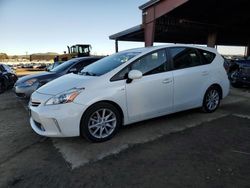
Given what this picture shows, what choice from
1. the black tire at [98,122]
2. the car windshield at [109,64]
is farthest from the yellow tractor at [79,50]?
the black tire at [98,122]

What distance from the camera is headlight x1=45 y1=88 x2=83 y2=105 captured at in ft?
12.5

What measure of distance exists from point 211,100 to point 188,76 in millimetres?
1071

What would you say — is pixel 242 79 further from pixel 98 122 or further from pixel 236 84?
pixel 98 122

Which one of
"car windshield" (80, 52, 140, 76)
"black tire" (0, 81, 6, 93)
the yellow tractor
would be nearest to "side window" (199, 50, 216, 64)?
"car windshield" (80, 52, 140, 76)

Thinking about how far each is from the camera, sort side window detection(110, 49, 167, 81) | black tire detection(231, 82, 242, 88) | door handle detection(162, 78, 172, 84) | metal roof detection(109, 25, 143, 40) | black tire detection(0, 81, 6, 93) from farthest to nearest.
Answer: metal roof detection(109, 25, 143, 40) → black tire detection(0, 81, 6, 93) → black tire detection(231, 82, 242, 88) → door handle detection(162, 78, 172, 84) → side window detection(110, 49, 167, 81)

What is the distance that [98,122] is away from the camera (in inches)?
159

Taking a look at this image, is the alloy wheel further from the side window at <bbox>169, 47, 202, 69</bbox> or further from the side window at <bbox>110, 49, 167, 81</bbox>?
the side window at <bbox>169, 47, 202, 69</bbox>

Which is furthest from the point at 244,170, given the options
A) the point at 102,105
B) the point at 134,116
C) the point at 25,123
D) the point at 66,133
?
the point at 25,123

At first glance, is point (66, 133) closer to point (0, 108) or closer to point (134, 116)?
point (134, 116)

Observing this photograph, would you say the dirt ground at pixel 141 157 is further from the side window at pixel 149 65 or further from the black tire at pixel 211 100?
the side window at pixel 149 65

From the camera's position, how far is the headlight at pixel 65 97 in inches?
150

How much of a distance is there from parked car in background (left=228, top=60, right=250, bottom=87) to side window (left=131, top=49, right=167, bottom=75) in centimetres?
620

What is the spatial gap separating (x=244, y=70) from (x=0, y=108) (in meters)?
8.92

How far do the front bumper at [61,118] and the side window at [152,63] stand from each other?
1345mm
